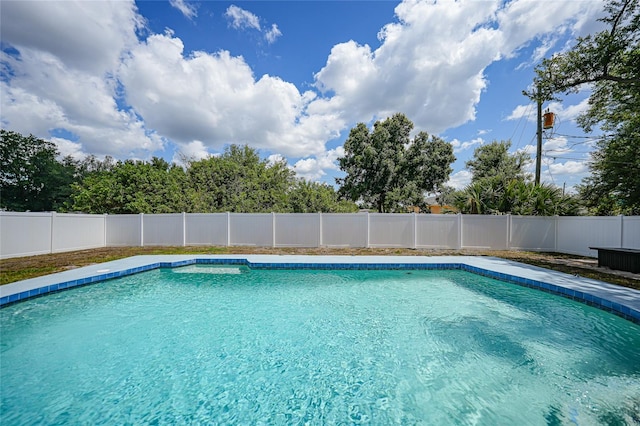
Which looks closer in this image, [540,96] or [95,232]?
[540,96]

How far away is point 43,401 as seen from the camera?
2.45 meters

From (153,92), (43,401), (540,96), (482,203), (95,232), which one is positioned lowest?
(43,401)

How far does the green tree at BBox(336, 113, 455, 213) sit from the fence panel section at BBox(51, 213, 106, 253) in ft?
41.9

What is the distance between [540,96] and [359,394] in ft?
32.2

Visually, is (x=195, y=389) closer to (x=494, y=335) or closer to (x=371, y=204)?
(x=494, y=335)

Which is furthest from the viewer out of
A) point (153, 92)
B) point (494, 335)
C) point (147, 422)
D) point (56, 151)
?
point (56, 151)

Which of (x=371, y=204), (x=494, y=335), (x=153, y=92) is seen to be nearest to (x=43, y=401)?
(x=494, y=335)

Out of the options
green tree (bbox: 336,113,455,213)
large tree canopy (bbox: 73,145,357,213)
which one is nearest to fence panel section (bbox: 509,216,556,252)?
green tree (bbox: 336,113,455,213)

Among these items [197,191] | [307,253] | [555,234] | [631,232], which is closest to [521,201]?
[555,234]

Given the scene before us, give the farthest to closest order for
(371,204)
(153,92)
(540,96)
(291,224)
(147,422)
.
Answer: (371,204) < (153,92) < (291,224) < (540,96) < (147,422)

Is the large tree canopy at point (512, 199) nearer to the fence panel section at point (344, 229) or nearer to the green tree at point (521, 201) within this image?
the green tree at point (521, 201)

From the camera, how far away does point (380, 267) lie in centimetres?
726

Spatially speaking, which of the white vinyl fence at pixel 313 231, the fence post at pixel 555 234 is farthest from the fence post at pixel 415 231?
the fence post at pixel 555 234

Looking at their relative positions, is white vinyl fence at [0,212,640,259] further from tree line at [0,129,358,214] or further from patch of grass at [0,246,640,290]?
tree line at [0,129,358,214]
